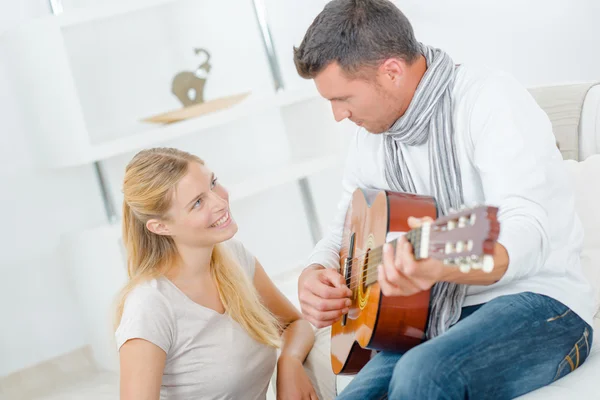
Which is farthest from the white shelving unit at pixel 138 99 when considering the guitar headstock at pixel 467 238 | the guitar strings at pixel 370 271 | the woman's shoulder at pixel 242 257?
the guitar headstock at pixel 467 238

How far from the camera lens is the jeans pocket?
1.43 meters

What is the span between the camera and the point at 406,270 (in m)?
1.17

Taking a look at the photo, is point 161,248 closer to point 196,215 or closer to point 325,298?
point 196,215

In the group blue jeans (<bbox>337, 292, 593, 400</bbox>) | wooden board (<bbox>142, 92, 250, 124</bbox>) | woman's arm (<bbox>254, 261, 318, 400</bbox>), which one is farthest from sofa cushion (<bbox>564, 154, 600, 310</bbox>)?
wooden board (<bbox>142, 92, 250, 124</bbox>)

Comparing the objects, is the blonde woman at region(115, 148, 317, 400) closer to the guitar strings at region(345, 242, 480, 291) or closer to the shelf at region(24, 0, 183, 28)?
the guitar strings at region(345, 242, 480, 291)

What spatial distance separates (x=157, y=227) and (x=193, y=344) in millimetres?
293

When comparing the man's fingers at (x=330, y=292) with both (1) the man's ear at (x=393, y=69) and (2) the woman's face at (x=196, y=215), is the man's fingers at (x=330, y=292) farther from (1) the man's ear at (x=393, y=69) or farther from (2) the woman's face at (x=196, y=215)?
(1) the man's ear at (x=393, y=69)

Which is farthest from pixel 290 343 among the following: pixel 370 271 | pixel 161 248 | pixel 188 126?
pixel 188 126

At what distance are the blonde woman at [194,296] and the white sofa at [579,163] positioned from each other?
0.06m

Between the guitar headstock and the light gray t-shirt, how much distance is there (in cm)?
84

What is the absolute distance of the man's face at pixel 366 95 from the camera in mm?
1625

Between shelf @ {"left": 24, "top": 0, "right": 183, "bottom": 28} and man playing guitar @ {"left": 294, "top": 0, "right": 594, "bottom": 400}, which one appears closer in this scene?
man playing guitar @ {"left": 294, "top": 0, "right": 594, "bottom": 400}

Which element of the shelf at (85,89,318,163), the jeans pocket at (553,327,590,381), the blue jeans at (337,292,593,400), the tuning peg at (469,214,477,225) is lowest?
the jeans pocket at (553,327,590,381)

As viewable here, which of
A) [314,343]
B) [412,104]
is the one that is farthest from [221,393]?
[412,104]
